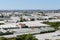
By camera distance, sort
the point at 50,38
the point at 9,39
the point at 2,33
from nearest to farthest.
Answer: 1. the point at 9,39
2. the point at 50,38
3. the point at 2,33

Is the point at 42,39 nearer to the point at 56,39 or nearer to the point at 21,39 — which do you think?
the point at 56,39

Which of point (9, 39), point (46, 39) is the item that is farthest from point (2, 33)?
point (46, 39)

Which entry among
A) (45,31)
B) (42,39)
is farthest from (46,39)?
(45,31)

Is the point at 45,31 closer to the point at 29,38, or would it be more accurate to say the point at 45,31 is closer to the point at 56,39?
the point at 56,39

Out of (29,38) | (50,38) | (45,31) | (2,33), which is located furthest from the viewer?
(45,31)

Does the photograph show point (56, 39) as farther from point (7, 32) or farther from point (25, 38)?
point (7, 32)

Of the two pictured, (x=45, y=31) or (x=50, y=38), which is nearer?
(x=50, y=38)

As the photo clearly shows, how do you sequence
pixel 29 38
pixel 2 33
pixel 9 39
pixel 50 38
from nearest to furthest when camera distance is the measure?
pixel 29 38 → pixel 9 39 → pixel 50 38 → pixel 2 33

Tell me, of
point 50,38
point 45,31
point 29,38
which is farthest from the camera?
point 45,31

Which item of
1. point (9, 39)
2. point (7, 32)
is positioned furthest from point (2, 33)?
point (9, 39)
